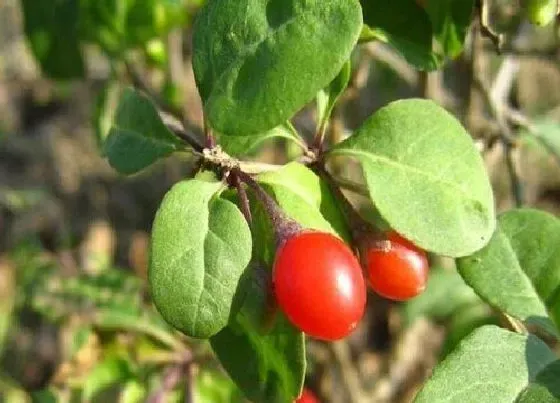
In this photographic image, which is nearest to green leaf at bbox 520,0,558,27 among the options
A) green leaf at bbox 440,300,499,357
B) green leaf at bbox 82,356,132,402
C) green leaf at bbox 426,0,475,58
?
green leaf at bbox 426,0,475,58

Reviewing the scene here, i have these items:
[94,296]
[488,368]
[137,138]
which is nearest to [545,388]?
[488,368]

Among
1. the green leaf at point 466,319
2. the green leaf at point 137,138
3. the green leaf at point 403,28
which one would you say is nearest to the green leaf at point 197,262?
the green leaf at point 137,138

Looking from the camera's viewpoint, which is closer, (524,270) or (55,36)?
(524,270)

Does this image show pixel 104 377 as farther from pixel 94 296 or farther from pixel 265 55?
pixel 265 55

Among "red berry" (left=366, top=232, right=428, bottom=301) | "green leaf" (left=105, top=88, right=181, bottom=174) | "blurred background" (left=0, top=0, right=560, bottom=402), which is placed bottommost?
"blurred background" (left=0, top=0, right=560, bottom=402)

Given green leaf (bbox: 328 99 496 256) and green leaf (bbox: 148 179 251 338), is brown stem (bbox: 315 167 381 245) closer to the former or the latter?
green leaf (bbox: 328 99 496 256)

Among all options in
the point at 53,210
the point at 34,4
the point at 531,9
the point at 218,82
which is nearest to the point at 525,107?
the point at 53,210
